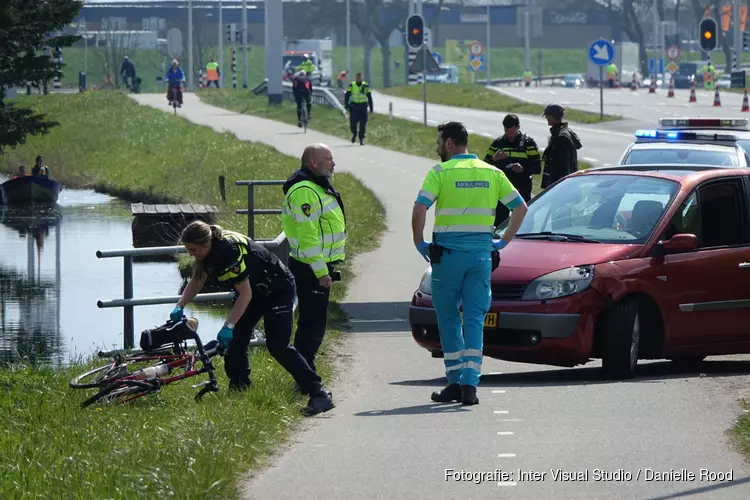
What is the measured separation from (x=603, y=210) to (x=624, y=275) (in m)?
0.91

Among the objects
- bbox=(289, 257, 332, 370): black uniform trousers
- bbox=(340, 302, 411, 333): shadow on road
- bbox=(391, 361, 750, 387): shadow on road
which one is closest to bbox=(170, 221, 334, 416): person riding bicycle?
bbox=(289, 257, 332, 370): black uniform trousers

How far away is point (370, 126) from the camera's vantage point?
149 feet

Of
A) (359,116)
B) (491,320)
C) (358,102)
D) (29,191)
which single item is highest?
(358,102)

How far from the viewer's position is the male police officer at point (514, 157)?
15133mm

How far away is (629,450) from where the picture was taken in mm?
7574

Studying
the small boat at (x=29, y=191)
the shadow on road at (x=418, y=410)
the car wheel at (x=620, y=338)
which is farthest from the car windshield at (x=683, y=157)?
the small boat at (x=29, y=191)

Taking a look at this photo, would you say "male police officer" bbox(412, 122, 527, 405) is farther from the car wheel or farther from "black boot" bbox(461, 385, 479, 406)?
the car wheel

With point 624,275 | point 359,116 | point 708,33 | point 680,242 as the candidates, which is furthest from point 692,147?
point 708,33

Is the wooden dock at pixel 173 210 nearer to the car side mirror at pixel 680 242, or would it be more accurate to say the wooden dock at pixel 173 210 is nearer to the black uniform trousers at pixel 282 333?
the car side mirror at pixel 680 242

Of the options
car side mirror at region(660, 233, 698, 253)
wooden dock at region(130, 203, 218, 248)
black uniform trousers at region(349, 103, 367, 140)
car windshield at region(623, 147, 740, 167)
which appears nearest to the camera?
Result: car side mirror at region(660, 233, 698, 253)

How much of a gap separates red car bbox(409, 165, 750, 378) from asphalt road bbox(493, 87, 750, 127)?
3453 cm

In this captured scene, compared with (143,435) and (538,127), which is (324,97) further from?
(143,435)

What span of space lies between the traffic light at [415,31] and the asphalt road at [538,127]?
380 cm

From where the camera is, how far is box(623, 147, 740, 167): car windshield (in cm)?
1557
